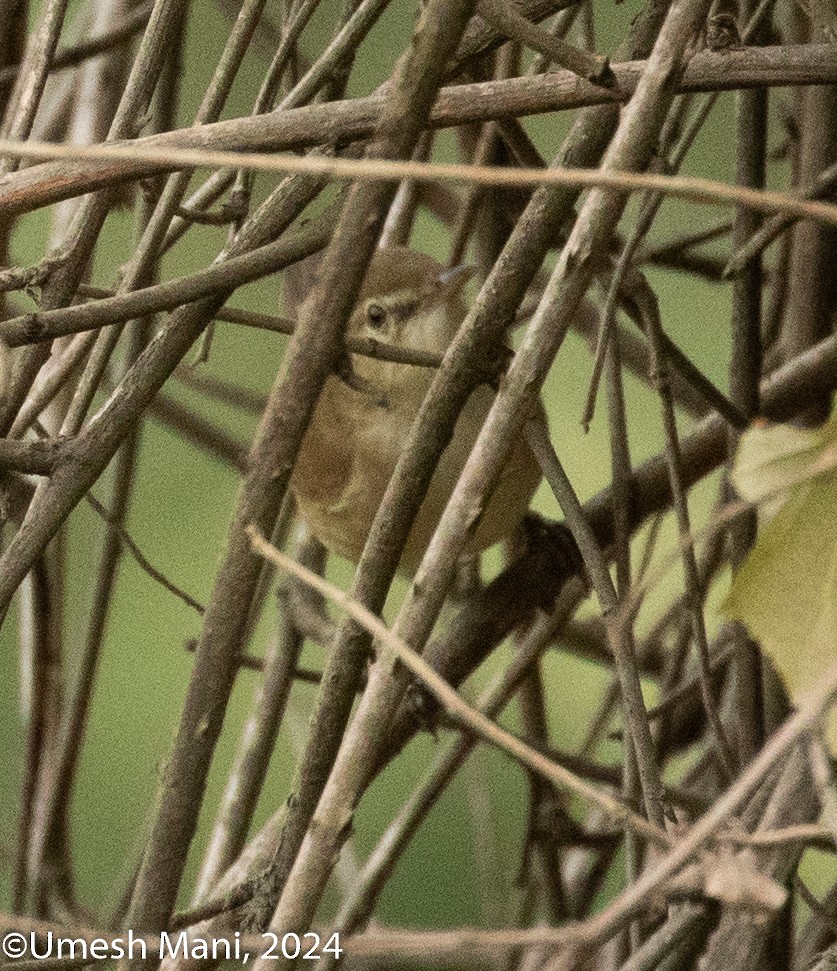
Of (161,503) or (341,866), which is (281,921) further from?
(161,503)

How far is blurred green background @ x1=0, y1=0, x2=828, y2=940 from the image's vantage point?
2857 mm

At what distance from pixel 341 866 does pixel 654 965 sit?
1495 mm

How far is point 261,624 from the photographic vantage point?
346cm

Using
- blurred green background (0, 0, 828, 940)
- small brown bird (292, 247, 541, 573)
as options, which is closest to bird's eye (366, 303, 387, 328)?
small brown bird (292, 247, 541, 573)

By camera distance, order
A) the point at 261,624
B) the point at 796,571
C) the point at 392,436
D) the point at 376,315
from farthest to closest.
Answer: the point at 261,624 < the point at 376,315 < the point at 392,436 < the point at 796,571

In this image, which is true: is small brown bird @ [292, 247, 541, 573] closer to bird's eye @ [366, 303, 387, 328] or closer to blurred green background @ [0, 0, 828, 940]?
bird's eye @ [366, 303, 387, 328]

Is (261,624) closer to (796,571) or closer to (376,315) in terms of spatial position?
(376,315)

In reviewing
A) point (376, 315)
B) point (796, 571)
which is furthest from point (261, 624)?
point (796, 571)

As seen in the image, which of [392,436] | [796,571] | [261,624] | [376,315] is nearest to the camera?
[796,571]

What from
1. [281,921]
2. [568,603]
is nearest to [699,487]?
[568,603]

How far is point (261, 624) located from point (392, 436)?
1392 millimetres

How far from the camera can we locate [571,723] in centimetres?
308

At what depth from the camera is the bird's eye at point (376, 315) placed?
7.66 ft

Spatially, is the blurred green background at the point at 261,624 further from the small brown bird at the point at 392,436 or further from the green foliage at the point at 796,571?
the green foliage at the point at 796,571
